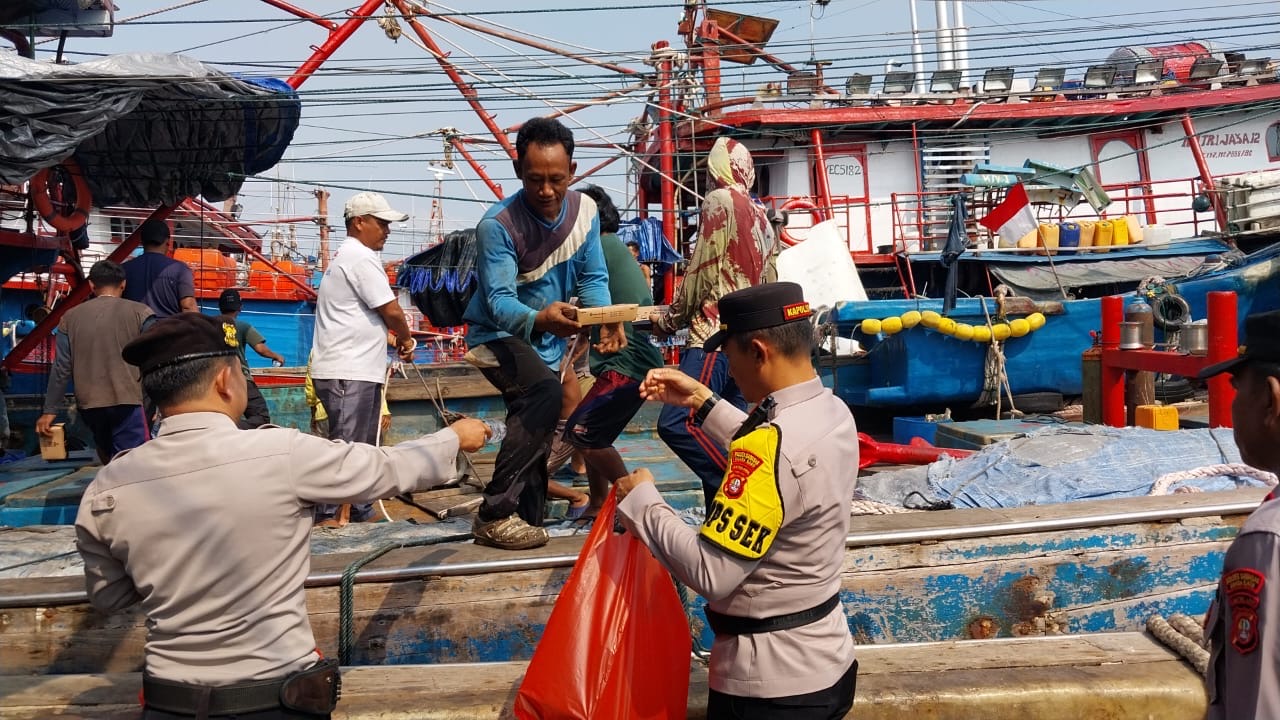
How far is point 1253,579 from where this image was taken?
155cm

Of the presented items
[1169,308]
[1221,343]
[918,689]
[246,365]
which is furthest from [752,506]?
[1169,308]

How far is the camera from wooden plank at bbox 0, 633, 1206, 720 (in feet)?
9.31

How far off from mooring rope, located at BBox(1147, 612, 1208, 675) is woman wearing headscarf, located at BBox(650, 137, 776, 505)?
1.68 meters

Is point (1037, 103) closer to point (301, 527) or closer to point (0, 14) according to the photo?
point (0, 14)

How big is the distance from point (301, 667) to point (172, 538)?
0.44 meters

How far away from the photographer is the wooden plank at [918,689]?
9.31ft

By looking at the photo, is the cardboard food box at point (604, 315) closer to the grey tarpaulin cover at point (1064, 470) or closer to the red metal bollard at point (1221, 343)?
the grey tarpaulin cover at point (1064, 470)

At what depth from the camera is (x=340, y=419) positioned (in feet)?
15.9

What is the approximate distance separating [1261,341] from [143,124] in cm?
880

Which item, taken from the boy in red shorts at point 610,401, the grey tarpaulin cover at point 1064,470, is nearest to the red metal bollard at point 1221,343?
the grey tarpaulin cover at point 1064,470

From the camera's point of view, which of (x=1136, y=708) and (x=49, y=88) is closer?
(x=1136, y=708)

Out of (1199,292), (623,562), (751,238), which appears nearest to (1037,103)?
(1199,292)

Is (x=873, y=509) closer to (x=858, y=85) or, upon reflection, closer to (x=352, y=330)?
(x=352, y=330)

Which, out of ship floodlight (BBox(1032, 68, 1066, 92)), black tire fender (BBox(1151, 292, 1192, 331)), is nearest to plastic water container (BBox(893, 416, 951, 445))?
black tire fender (BBox(1151, 292, 1192, 331))
